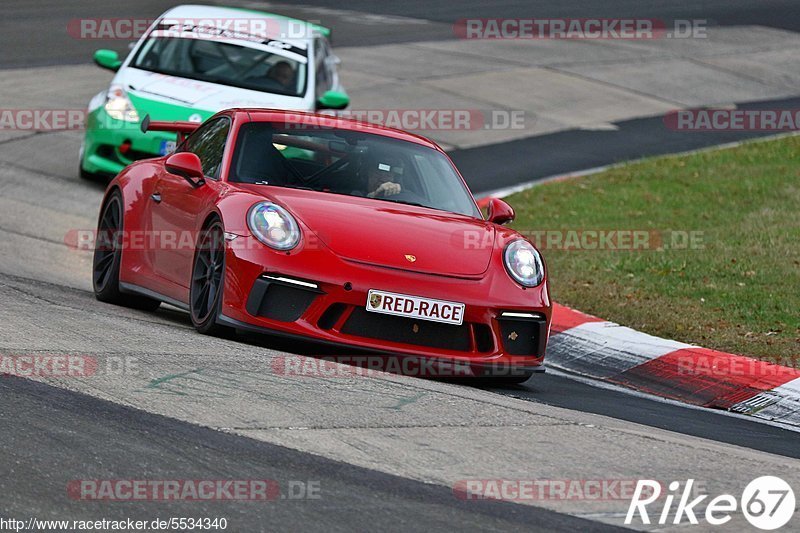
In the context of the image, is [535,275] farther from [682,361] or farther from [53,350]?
[53,350]

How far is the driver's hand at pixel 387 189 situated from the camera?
8273 mm

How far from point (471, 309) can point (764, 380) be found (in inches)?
71.3

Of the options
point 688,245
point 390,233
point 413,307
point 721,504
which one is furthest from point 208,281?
point 688,245

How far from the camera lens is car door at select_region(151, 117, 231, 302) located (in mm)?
8047

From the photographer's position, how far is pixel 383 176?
8.38 metres

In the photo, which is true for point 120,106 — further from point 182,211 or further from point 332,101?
point 182,211

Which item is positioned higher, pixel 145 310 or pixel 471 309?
pixel 471 309

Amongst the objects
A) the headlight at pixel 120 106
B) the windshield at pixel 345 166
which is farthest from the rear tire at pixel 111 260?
the headlight at pixel 120 106

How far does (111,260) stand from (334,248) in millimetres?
2339

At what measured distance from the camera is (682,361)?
28.1ft

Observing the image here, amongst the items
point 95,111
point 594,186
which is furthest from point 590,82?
point 95,111

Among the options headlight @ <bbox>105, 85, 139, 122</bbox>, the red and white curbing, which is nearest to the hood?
the red and white curbing

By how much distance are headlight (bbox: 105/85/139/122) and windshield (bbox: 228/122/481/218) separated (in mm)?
4924

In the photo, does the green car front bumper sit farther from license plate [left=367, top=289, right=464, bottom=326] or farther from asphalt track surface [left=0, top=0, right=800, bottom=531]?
license plate [left=367, top=289, right=464, bottom=326]
